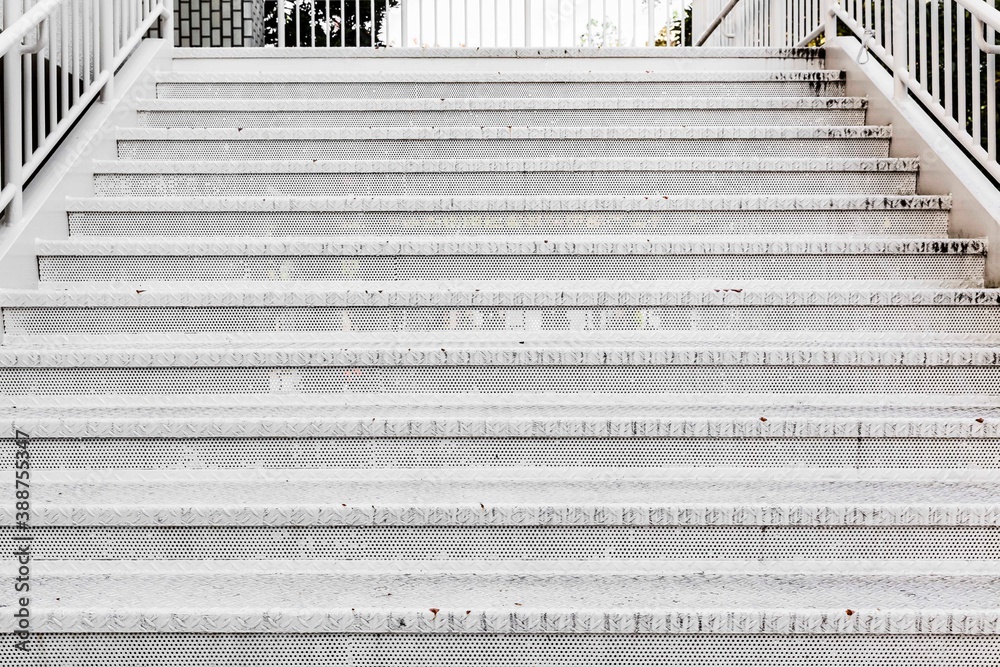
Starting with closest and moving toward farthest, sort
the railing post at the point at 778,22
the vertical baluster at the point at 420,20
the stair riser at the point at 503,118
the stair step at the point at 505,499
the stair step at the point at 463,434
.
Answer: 1. the stair step at the point at 505,499
2. the stair step at the point at 463,434
3. the stair riser at the point at 503,118
4. the railing post at the point at 778,22
5. the vertical baluster at the point at 420,20

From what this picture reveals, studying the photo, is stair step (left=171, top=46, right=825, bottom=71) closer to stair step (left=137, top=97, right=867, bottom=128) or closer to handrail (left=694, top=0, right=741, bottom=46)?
stair step (left=137, top=97, right=867, bottom=128)

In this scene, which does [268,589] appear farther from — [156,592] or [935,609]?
[935,609]

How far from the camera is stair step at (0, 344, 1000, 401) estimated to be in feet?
6.00

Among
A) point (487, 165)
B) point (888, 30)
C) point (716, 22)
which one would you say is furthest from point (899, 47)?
point (716, 22)

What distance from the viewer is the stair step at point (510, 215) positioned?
2311mm

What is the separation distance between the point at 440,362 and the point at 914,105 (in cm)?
178

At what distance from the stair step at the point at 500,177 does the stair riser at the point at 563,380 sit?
0.82 metres

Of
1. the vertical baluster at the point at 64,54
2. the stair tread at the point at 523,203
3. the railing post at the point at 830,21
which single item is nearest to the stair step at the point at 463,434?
the stair tread at the point at 523,203

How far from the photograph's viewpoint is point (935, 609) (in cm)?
141

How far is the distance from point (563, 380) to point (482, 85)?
5.08ft

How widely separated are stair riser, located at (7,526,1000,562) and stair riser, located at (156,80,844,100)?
1885 mm

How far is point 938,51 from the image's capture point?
240 cm

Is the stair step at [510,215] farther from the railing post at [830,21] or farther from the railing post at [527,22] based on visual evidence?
the railing post at [527,22]

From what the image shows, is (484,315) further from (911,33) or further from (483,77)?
(911,33)
